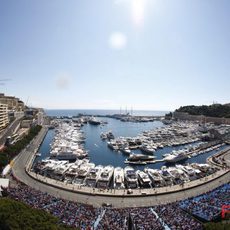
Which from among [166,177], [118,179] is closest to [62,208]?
[118,179]

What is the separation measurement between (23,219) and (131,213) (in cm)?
1308

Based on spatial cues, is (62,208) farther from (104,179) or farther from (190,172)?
(190,172)

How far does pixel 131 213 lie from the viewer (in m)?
29.3

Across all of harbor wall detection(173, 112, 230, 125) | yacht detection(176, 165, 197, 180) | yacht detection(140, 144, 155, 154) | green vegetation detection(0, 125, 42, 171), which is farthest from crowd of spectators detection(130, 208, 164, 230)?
harbor wall detection(173, 112, 230, 125)

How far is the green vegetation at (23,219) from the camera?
22000 mm

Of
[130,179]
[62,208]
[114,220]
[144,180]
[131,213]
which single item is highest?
[62,208]

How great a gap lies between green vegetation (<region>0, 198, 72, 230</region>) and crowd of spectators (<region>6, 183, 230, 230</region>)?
328 centimetres

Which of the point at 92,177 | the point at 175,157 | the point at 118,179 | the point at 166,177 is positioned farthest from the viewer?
the point at 175,157

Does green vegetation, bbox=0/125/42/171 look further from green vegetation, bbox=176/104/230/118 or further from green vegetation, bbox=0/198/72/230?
green vegetation, bbox=176/104/230/118

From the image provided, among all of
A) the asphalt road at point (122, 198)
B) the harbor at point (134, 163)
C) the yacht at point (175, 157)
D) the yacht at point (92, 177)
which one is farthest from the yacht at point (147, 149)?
the asphalt road at point (122, 198)

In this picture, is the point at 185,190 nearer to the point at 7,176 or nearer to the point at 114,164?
the point at 114,164

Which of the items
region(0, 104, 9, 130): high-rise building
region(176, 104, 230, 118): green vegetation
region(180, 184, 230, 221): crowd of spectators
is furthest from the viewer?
region(176, 104, 230, 118): green vegetation

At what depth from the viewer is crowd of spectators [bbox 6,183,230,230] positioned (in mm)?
26547

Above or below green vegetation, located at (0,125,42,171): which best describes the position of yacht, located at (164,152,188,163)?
below
